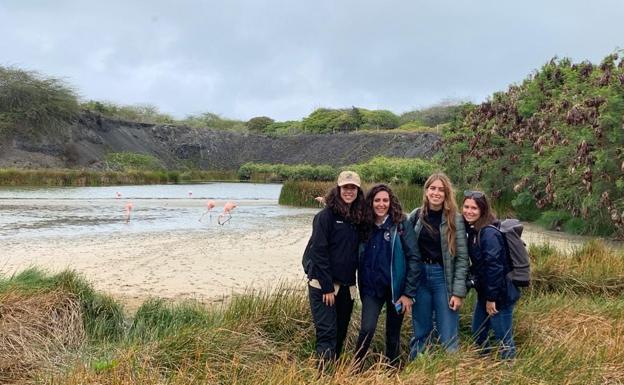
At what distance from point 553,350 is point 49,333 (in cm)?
392

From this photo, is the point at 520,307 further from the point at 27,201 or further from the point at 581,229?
the point at 27,201

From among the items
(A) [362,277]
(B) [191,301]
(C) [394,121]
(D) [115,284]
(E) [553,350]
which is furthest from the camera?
(C) [394,121]

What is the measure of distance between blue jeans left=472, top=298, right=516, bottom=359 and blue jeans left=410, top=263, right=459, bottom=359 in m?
0.27

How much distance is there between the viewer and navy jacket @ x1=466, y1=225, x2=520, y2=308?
428 centimetres

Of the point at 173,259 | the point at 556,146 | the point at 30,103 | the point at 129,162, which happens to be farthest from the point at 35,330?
the point at 129,162

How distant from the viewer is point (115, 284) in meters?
7.74

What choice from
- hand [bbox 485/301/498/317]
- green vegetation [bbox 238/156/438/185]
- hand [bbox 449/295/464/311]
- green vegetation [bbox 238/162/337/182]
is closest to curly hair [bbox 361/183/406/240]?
hand [bbox 449/295/464/311]

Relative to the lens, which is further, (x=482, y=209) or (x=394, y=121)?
(x=394, y=121)

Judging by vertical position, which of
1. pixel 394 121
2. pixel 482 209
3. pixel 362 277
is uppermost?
pixel 394 121

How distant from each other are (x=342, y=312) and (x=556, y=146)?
10274 millimetres

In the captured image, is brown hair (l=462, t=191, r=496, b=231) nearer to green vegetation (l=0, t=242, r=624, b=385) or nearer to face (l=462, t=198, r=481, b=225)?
face (l=462, t=198, r=481, b=225)

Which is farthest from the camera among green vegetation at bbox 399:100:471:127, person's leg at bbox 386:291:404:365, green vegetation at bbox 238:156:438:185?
green vegetation at bbox 399:100:471:127

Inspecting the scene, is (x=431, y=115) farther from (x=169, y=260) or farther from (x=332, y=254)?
(x=332, y=254)

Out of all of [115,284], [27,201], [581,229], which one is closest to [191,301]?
[115,284]
